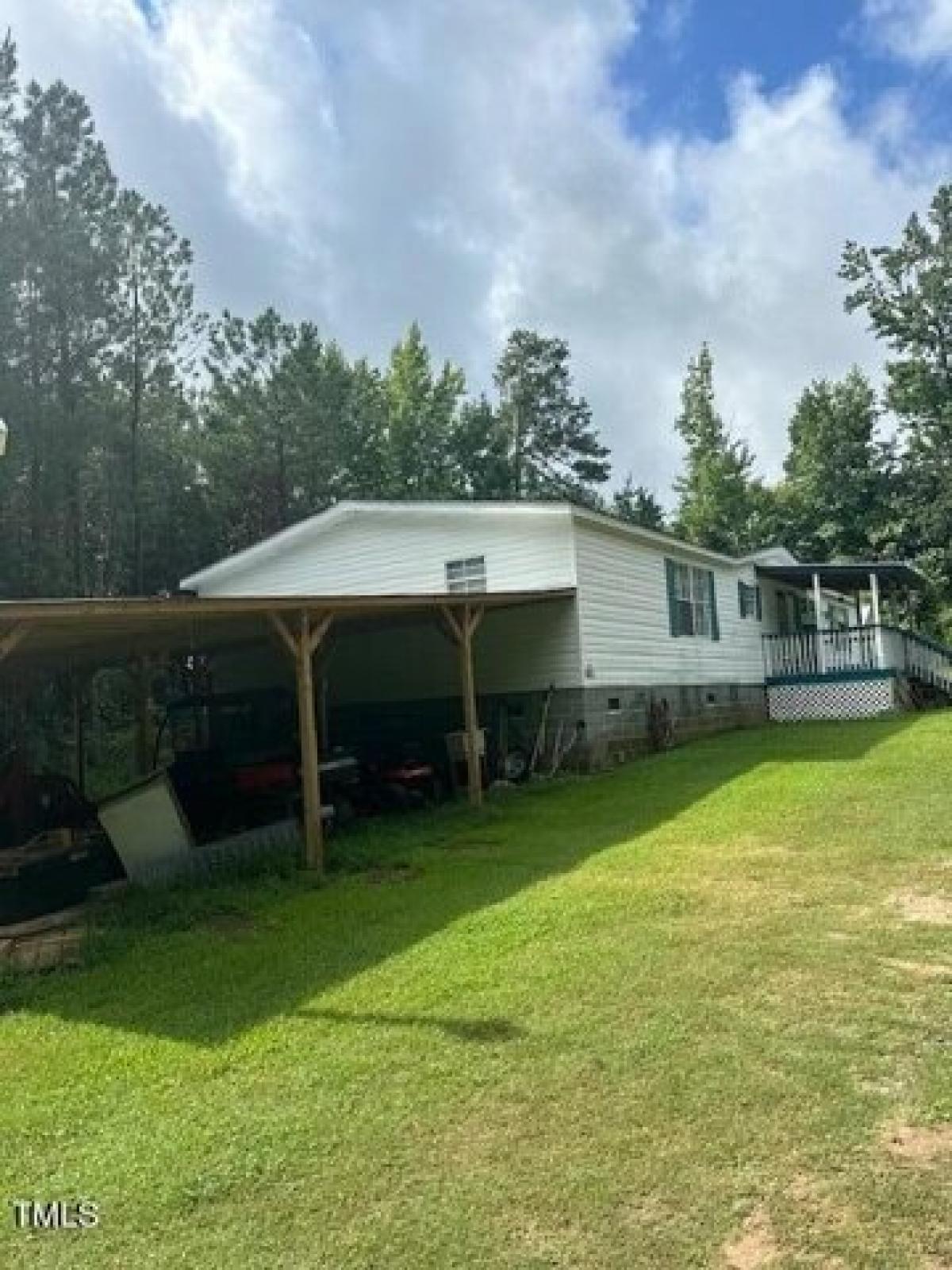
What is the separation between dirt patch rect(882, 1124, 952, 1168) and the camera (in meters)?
3.26

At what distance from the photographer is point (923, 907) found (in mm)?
6094

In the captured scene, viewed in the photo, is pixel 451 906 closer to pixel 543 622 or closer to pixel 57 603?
pixel 57 603

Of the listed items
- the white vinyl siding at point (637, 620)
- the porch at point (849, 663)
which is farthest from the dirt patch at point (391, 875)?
the porch at point (849, 663)

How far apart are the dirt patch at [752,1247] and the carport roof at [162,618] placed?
5605 mm

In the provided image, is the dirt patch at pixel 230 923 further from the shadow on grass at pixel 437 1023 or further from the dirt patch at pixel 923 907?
the dirt patch at pixel 923 907

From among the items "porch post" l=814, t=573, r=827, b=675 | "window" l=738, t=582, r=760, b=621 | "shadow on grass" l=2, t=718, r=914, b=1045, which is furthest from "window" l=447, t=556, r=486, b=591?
"porch post" l=814, t=573, r=827, b=675

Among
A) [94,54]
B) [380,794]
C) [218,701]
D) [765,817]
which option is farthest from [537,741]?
[94,54]

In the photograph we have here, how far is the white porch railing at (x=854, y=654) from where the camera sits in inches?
755

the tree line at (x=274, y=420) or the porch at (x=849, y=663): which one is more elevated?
the tree line at (x=274, y=420)

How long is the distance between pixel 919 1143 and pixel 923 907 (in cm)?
300

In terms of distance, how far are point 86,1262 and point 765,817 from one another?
23.8ft

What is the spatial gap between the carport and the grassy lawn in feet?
6.35

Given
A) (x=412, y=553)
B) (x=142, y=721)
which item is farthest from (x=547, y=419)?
(x=142, y=721)

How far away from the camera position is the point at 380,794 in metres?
12.8
